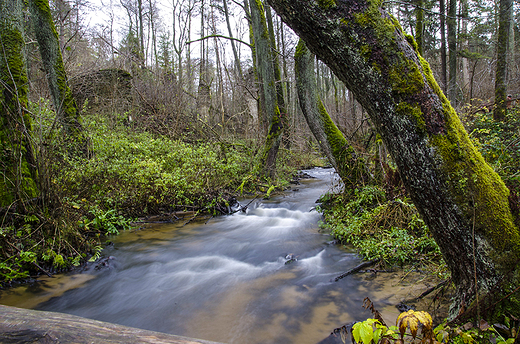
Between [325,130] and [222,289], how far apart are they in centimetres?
460

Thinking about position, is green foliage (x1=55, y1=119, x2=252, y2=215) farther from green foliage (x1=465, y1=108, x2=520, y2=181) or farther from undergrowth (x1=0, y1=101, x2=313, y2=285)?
green foliage (x1=465, y1=108, x2=520, y2=181)

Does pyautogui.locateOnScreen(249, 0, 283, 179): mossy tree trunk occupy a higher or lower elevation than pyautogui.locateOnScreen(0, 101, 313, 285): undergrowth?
higher

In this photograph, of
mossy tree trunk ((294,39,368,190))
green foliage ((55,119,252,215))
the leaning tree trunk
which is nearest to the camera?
the leaning tree trunk

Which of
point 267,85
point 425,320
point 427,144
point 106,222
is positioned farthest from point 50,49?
point 425,320

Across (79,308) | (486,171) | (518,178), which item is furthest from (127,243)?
(518,178)

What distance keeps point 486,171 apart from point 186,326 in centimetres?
339

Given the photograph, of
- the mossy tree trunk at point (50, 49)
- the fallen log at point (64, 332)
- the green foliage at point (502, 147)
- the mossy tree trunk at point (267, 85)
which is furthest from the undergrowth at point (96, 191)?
the green foliage at point (502, 147)

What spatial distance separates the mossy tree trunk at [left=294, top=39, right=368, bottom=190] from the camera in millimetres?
6746

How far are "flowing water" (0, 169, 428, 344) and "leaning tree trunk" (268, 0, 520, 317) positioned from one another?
1.45m

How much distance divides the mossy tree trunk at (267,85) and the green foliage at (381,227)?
436cm

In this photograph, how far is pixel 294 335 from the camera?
9.77ft

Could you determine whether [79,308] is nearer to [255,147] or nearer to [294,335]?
[294,335]

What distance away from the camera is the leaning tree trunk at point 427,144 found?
2076mm

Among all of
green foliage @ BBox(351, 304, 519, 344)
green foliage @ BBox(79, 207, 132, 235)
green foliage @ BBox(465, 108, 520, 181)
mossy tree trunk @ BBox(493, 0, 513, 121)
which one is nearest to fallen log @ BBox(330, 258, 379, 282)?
green foliage @ BBox(465, 108, 520, 181)
